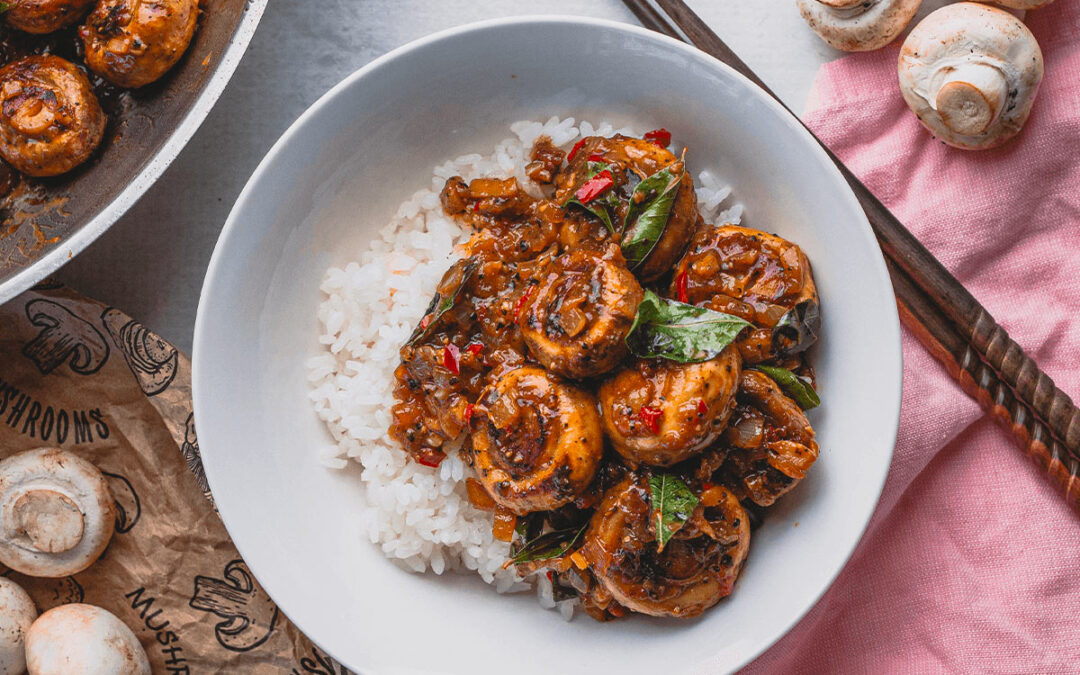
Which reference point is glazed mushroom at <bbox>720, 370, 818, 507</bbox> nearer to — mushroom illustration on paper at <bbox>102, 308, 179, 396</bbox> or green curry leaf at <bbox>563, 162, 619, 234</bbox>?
green curry leaf at <bbox>563, 162, 619, 234</bbox>

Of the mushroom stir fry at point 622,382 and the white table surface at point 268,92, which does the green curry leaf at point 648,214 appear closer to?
the mushroom stir fry at point 622,382

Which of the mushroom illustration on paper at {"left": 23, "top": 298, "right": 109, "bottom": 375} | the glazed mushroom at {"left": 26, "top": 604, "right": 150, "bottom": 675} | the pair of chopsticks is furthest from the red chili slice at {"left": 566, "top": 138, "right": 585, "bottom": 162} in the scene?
the glazed mushroom at {"left": 26, "top": 604, "right": 150, "bottom": 675}

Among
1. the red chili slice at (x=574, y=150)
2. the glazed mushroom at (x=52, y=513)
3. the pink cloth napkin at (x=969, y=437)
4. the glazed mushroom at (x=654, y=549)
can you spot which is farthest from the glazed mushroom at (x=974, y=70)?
the glazed mushroom at (x=52, y=513)

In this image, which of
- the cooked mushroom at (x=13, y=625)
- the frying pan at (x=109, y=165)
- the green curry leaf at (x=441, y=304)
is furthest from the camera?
the cooked mushroom at (x=13, y=625)

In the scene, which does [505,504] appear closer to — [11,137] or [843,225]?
[843,225]

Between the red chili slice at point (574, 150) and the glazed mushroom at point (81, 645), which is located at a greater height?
the red chili slice at point (574, 150)

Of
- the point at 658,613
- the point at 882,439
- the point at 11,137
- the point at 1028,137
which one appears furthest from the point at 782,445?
the point at 11,137
